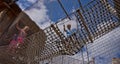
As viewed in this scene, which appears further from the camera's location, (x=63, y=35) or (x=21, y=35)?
(x=21, y=35)

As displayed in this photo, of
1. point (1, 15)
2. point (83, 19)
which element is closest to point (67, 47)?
point (83, 19)

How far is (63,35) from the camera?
5.65m

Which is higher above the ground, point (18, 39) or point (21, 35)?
point (18, 39)

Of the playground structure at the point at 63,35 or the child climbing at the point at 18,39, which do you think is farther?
the child climbing at the point at 18,39

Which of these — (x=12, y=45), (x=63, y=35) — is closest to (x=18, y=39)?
(x=12, y=45)

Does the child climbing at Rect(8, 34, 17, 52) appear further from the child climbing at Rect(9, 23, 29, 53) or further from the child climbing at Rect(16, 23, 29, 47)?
the child climbing at Rect(16, 23, 29, 47)

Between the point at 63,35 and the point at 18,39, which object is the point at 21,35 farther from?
the point at 63,35

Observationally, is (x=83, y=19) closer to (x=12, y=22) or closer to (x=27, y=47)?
(x=27, y=47)

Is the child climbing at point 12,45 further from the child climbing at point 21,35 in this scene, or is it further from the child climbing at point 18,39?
the child climbing at point 21,35

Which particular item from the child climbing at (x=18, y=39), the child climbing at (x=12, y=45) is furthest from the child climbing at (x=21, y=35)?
the child climbing at (x=12, y=45)

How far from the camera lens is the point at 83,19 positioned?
4.87 meters

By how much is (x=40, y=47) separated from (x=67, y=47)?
0.77m

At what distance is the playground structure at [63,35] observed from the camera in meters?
4.81

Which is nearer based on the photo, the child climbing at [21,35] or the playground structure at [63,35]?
the playground structure at [63,35]
